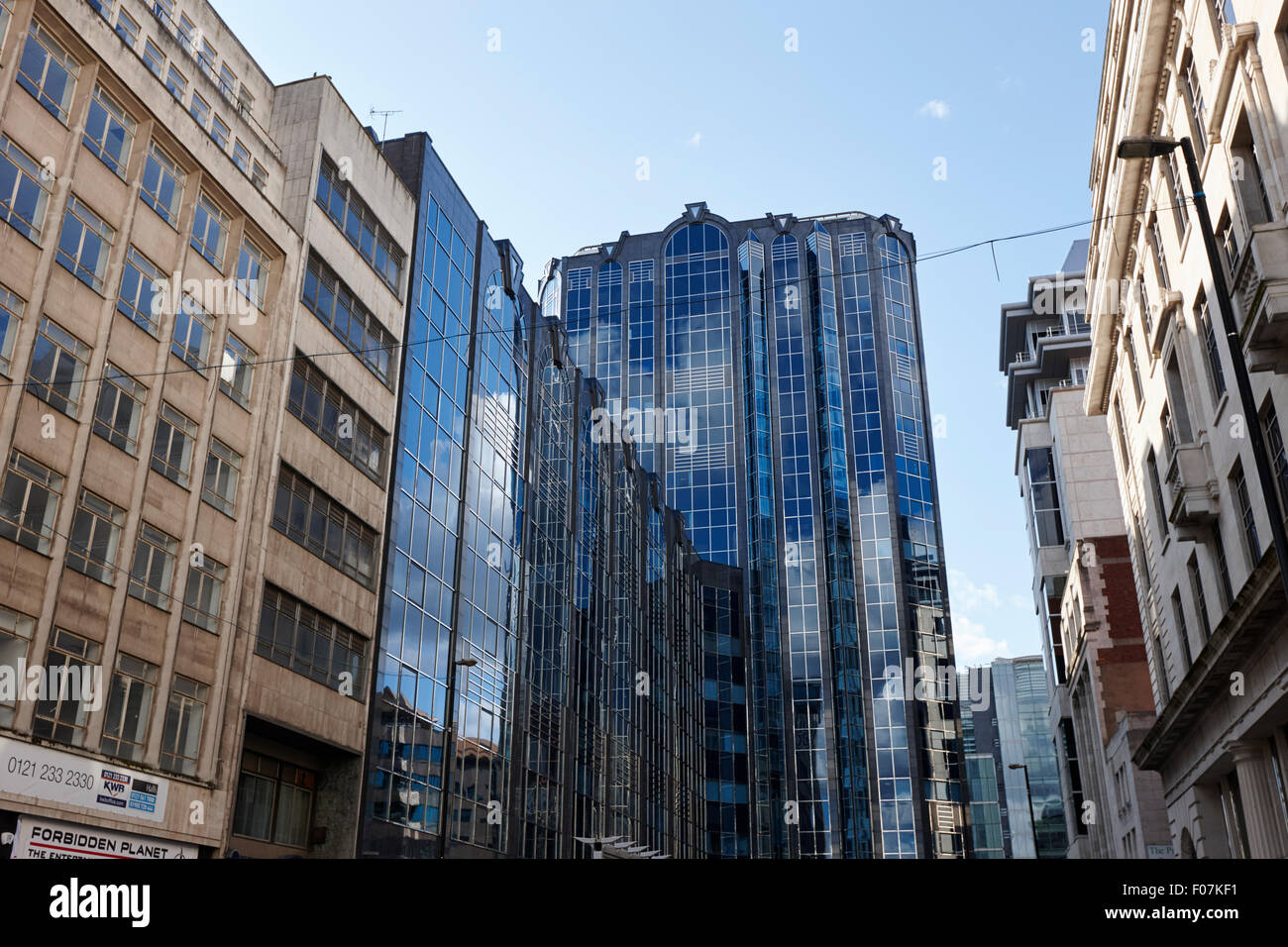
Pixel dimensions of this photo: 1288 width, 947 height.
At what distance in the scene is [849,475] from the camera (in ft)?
349

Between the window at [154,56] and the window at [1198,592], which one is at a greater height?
the window at [154,56]

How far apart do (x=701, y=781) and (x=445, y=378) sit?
180ft

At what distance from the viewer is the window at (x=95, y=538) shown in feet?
90.3

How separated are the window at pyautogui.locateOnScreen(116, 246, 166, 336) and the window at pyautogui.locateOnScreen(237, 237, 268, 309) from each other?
383 centimetres

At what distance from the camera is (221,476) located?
1324 inches

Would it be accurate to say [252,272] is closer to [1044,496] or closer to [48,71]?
[48,71]

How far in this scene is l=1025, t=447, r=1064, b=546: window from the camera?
73.6 m

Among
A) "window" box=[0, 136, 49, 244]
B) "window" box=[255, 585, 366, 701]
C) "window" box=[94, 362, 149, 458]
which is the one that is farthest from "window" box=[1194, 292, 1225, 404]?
"window" box=[0, 136, 49, 244]

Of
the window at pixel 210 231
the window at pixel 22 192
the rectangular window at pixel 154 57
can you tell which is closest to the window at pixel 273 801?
the window at pixel 210 231

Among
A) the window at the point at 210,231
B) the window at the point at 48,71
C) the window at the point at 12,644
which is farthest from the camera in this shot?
the window at the point at 210,231

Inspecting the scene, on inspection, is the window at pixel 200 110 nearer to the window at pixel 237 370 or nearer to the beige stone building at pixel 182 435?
the beige stone building at pixel 182 435

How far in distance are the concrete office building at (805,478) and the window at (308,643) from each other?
6382 cm

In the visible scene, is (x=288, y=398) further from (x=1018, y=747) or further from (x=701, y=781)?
(x=1018, y=747)

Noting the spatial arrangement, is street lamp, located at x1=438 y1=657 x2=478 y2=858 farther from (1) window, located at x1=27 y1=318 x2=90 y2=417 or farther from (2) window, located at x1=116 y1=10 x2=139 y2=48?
(2) window, located at x1=116 y1=10 x2=139 y2=48
